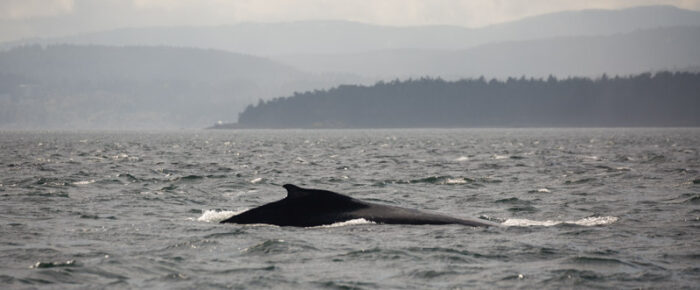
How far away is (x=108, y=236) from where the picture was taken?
17641 millimetres

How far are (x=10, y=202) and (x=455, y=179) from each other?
16.1m

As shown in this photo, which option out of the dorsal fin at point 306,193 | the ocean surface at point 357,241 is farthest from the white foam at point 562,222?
the dorsal fin at point 306,193

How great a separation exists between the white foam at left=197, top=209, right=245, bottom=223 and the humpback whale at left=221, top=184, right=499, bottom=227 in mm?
1160

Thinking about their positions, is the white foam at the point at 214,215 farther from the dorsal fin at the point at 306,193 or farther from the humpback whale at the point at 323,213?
the dorsal fin at the point at 306,193

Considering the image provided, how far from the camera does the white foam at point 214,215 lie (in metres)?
20.4

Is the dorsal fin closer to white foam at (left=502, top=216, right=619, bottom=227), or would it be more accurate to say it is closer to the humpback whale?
the humpback whale

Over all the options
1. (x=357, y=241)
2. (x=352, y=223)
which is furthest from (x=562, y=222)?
(x=357, y=241)

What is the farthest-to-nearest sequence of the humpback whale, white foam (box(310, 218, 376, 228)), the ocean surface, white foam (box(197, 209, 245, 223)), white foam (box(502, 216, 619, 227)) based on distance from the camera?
1. white foam (box(197, 209, 245, 223))
2. white foam (box(502, 216, 619, 227))
3. the humpback whale
4. white foam (box(310, 218, 376, 228))
5. the ocean surface

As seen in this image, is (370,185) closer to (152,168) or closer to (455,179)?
(455,179)

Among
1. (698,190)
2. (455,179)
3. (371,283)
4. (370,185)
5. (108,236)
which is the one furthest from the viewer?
(455,179)

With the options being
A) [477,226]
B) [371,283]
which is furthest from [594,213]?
[371,283]

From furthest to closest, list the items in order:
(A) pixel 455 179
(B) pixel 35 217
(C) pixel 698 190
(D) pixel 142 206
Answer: (A) pixel 455 179
(C) pixel 698 190
(D) pixel 142 206
(B) pixel 35 217

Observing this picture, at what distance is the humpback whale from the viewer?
60.2 ft

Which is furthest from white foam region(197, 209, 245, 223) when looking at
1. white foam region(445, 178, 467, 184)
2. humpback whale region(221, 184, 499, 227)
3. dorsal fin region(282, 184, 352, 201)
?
white foam region(445, 178, 467, 184)
